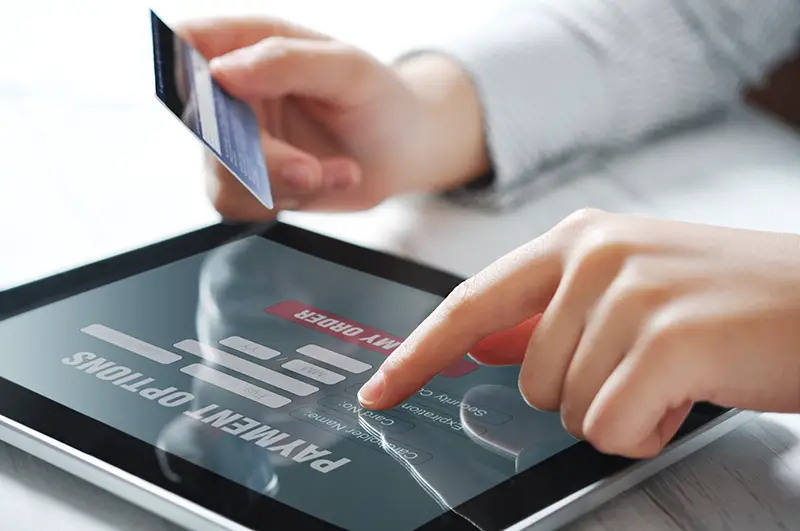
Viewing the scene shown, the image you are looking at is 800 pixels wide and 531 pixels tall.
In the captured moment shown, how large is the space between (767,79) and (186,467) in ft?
2.68

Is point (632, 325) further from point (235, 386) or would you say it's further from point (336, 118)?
point (336, 118)

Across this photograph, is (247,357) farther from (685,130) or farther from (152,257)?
(685,130)

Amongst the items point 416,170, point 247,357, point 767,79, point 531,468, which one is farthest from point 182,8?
point 531,468

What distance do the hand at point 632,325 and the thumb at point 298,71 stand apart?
32 centimetres

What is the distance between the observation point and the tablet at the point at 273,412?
37 centimetres

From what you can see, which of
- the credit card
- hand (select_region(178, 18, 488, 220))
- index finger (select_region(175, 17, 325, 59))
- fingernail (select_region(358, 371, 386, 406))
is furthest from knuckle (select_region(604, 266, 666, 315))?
index finger (select_region(175, 17, 325, 59))

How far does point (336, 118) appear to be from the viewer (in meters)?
0.75

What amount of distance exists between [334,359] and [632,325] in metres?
0.15

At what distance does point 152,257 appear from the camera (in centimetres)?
57

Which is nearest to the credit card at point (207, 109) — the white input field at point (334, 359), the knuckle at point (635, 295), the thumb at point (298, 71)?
the thumb at point (298, 71)

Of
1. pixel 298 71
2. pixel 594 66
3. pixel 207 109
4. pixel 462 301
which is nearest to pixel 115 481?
pixel 462 301

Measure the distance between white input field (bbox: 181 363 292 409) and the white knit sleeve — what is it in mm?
350

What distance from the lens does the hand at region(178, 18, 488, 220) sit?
70cm

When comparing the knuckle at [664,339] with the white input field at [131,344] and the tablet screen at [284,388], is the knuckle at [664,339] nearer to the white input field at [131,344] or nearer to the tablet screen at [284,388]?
the tablet screen at [284,388]
